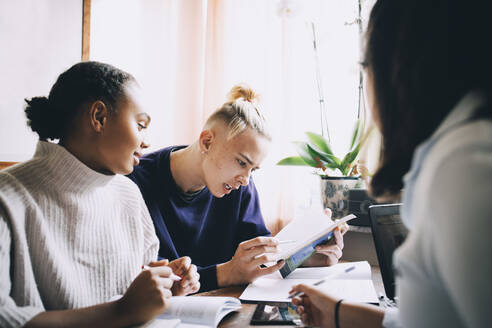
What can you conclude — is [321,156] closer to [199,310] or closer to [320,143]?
[320,143]

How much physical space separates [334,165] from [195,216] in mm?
664

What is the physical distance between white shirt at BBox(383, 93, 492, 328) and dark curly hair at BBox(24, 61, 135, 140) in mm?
685

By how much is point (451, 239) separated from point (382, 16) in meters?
0.35

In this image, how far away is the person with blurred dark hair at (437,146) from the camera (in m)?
0.29

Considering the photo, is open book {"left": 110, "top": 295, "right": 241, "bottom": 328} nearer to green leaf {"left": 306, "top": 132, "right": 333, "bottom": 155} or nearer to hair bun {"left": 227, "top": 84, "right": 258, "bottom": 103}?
hair bun {"left": 227, "top": 84, "right": 258, "bottom": 103}

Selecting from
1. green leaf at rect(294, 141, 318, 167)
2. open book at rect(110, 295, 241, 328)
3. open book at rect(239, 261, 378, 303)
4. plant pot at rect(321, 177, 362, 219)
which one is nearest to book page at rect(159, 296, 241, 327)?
open book at rect(110, 295, 241, 328)

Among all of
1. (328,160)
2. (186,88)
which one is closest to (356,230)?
(328,160)

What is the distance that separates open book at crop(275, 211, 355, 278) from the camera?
43.0 inches

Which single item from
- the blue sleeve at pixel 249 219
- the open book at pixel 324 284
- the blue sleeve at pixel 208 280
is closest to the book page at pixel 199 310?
the open book at pixel 324 284

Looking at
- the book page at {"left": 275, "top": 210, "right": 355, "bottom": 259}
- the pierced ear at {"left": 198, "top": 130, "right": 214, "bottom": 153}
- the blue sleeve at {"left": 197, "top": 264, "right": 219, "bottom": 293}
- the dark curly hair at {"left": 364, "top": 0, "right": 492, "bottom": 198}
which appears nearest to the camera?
the dark curly hair at {"left": 364, "top": 0, "right": 492, "bottom": 198}

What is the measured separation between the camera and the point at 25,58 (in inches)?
57.1

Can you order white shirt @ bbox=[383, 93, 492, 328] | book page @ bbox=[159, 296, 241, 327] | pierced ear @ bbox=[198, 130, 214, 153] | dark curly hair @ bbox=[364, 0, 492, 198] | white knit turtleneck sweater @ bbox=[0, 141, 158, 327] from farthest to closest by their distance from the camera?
pierced ear @ bbox=[198, 130, 214, 153], book page @ bbox=[159, 296, 241, 327], white knit turtleneck sweater @ bbox=[0, 141, 158, 327], dark curly hair @ bbox=[364, 0, 492, 198], white shirt @ bbox=[383, 93, 492, 328]

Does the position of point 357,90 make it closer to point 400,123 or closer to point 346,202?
point 346,202

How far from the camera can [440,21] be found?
0.43m
